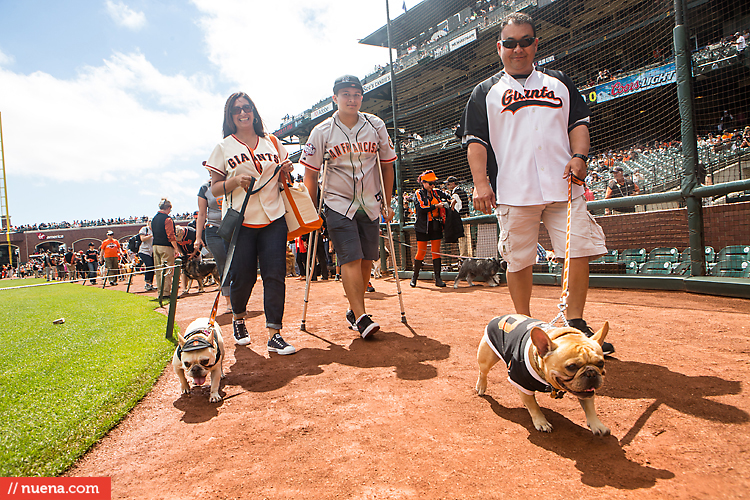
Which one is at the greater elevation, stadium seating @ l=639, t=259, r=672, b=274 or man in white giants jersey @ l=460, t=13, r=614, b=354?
man in white giants jersey @ l=460, t=13, r=614, b=354

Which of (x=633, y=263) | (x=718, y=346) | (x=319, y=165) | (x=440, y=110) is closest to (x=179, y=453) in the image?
(x=319, y=165)

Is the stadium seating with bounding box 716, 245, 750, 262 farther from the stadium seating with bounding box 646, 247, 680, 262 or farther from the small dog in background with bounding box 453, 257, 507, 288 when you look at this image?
the small dog in background with bounding box 453, 257, 507, 288

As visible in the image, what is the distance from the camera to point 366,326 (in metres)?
3.71

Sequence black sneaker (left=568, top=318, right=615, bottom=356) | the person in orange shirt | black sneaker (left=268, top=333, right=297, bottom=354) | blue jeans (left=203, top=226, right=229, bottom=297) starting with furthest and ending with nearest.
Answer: the person in orange shirt, blue jeans (left=203, top=226, right=229, bottom=297), black sneaker (left=268, top=333, right=297, bottom=354), black sneaker (left=568, top=318, right=615, bottom=356)

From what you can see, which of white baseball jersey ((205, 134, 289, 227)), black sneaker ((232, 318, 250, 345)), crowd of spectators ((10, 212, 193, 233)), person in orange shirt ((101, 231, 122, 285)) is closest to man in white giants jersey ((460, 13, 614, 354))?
white baseball jersey ((205, 134, 289, 227))

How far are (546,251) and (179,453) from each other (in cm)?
779

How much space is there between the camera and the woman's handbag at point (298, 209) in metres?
3.76

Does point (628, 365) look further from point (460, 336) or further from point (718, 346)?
point (460, 336)

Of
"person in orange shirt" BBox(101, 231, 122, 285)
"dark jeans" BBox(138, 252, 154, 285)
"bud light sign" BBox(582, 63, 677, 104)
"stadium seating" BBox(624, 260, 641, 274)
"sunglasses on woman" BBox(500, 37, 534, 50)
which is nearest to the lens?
"sunglasses on woman" BBox(500, 37, 534, 50)

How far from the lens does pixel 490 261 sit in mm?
7816

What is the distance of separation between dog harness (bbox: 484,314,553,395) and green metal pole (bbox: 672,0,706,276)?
417 cm

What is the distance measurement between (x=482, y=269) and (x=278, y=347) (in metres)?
5.21

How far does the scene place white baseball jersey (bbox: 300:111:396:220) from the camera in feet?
12.9

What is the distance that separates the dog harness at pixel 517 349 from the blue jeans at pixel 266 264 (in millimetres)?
1992
